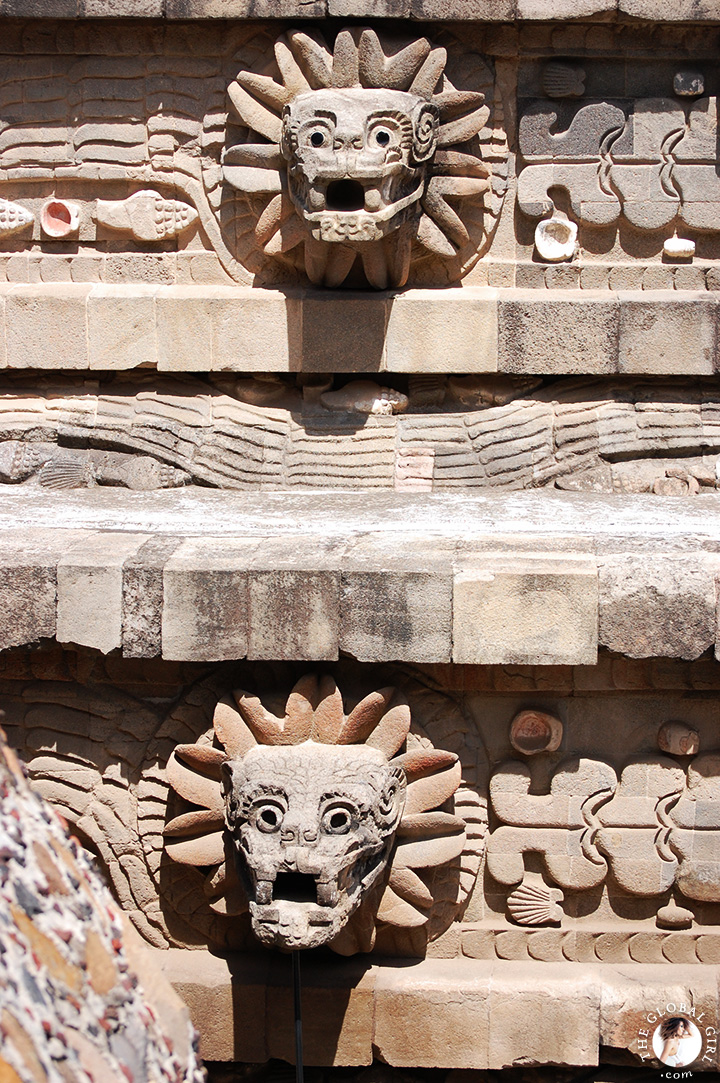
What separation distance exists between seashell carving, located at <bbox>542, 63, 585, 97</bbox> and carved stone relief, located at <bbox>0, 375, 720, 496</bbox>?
56.0 inches

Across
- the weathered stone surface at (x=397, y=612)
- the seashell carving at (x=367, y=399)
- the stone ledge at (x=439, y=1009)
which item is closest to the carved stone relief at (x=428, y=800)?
the stone ledge at (x=439, y=1009)

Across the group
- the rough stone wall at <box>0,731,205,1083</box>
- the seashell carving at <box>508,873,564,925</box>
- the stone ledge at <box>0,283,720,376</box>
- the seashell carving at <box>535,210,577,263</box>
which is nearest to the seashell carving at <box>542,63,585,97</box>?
the seashell carving at <box>535,210,577,263</box>

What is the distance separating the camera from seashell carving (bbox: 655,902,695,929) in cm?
418

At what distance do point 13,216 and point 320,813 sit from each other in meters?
3.85

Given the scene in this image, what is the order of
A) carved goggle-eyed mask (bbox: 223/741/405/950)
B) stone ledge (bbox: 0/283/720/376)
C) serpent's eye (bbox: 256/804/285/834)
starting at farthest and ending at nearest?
stone ledge (bbox: 0/283/720/376) < serpent's eye (bbox: 256/804/285/834) < carved goggle-eyed mask (bbox: 223/741/405/950)

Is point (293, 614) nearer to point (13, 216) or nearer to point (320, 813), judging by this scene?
point (320, 813)

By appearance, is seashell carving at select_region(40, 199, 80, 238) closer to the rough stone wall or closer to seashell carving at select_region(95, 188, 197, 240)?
seashell carving at select_region(95, 188, 197, 240)

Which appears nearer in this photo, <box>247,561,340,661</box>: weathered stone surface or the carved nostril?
<box>247,561,340,661</box>: weathered stone surface

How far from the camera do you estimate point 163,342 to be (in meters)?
5.88

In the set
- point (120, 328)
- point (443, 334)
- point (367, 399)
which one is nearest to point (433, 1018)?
point (367, 399)

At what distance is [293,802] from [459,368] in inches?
112

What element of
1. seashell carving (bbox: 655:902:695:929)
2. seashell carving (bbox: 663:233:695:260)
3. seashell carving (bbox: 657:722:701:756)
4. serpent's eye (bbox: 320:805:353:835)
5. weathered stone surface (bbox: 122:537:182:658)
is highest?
seashell carving (bbox: 663:233:695:260)

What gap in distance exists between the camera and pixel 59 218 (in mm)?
5969

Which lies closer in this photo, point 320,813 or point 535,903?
point 320,813
